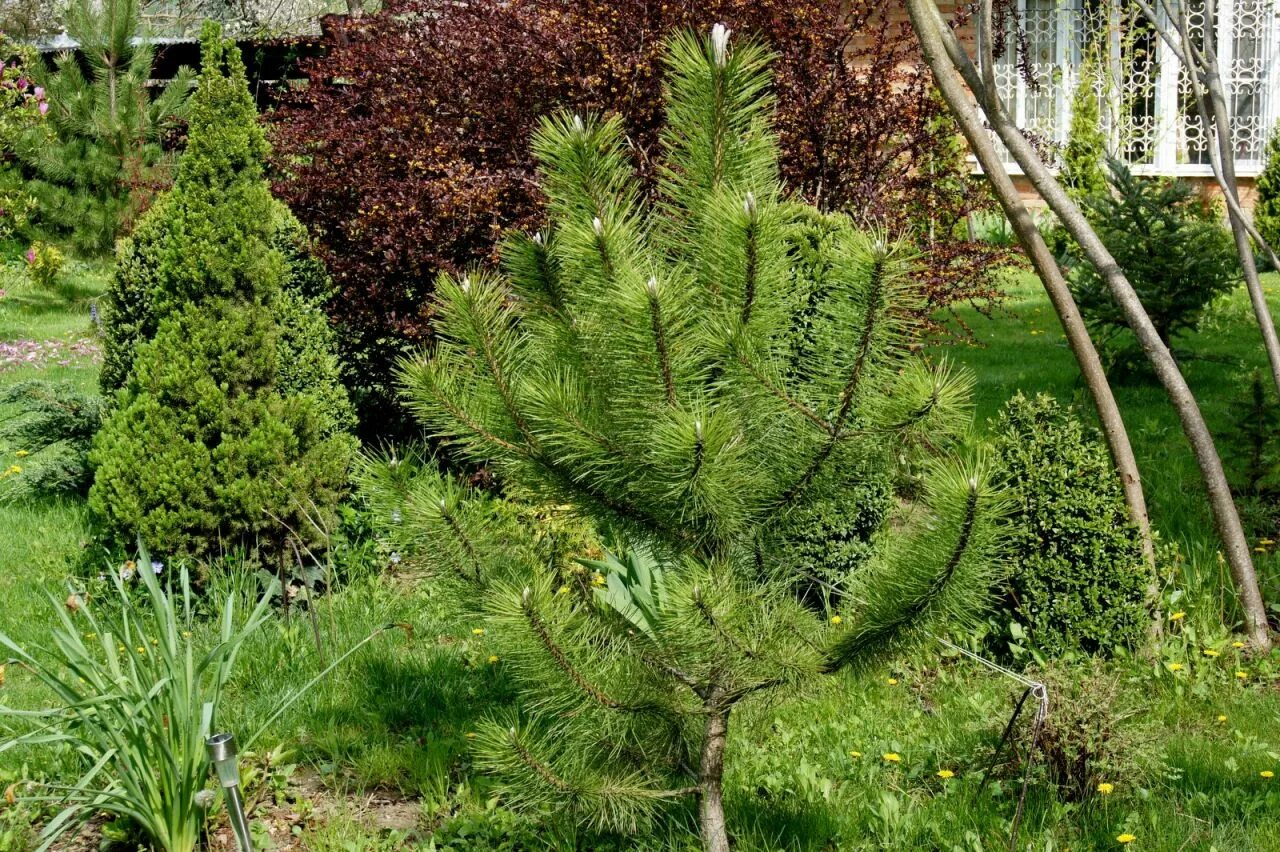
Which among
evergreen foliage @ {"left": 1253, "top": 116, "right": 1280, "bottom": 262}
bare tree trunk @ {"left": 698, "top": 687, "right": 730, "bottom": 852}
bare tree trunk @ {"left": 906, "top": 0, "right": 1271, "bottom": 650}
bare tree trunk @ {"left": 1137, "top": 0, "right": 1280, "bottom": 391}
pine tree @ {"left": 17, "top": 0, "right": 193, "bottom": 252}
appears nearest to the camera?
bare tree trunk @ {"left": 698, "top": 687, "right": 730, "bottom": 852}

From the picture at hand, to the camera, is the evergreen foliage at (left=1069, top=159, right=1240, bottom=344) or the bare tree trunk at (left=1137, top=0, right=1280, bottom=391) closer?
the bare tree trunk at (left=1137, top=0, right=1280, bottom=391)

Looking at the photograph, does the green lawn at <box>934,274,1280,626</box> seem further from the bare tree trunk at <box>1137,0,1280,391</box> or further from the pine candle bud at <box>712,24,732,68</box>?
the pine candle bud at <box>712,24,732,68</box>

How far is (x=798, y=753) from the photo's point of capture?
353 cm

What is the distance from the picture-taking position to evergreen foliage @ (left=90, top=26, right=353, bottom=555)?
468 centimetres

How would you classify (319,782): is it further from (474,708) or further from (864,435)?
(864,435)

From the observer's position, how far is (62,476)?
615cm

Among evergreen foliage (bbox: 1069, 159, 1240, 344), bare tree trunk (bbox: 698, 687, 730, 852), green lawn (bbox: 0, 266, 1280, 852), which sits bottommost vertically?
green lawn (bbox: 0, 266, 1280, 852)

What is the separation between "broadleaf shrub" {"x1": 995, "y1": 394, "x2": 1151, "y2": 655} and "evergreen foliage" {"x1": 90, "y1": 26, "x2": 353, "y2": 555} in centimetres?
265

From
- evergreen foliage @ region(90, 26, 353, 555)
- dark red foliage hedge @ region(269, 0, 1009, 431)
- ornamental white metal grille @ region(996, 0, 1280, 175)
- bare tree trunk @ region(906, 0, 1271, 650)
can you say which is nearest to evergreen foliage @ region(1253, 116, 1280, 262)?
ornamental white metal grille @ region(996, 0, 1280, 175)

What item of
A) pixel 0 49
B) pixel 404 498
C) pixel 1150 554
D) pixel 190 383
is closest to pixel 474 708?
pixel 404 498

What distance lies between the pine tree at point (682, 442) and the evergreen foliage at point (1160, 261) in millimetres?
4759

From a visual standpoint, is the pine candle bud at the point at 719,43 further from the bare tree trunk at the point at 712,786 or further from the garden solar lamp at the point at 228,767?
the garden solar lamp at the point at 228,767

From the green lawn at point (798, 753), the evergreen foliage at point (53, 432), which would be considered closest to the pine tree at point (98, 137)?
the evergreen foliage at point (53, 432)

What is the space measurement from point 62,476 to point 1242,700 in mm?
5415
